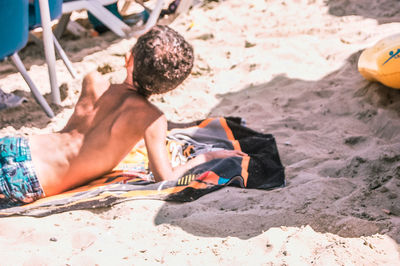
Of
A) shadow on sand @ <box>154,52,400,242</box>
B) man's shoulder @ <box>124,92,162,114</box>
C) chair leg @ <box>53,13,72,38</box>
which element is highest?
man's shoulder @ <box>124,92,162,114</box>

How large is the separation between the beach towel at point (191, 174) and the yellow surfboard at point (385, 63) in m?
0.97

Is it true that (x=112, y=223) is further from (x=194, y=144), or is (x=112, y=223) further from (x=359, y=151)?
(x=359, y=151)

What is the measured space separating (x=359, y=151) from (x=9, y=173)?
1.94 meters

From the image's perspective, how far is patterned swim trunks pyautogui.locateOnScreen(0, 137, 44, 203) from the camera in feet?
7.18

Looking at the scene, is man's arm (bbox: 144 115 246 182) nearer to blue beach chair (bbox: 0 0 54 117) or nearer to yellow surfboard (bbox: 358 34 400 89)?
blue beach chair (bbox: 0 0 54 117)

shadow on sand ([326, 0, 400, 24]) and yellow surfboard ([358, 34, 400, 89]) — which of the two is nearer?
yellow surfboard ([358, 34, 400, 89])

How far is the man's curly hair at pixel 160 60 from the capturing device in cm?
219

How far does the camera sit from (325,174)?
8.03 ft

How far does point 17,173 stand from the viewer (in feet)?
7.23

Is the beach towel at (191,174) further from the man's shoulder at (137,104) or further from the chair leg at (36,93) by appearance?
the chair leg at (36,93)

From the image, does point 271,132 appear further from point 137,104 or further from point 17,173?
point 17,173

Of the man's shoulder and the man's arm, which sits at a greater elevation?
the man's shoulder

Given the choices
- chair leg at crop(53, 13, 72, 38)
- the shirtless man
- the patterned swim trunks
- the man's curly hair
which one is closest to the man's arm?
the shirtless man

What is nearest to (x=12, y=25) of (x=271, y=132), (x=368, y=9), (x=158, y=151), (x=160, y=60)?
(x=160, y=60)
